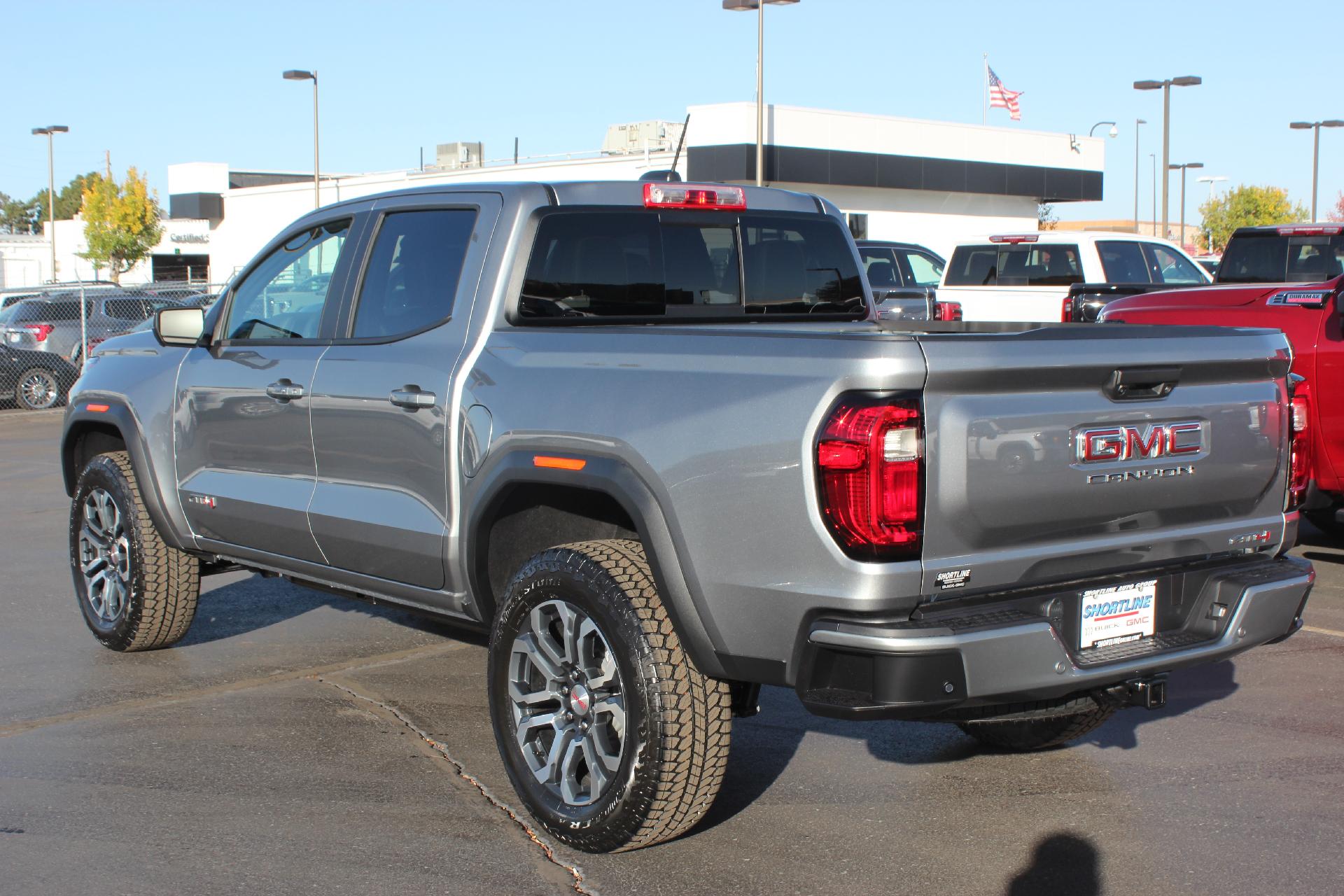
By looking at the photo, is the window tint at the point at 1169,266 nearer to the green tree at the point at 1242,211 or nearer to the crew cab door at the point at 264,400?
the crew cab door at the point at 264,400

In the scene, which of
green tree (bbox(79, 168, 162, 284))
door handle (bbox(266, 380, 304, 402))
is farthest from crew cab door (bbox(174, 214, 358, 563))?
green tree (bbox(79, 168, 162, 284))

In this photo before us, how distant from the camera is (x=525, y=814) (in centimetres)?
450

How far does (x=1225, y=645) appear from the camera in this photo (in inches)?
154

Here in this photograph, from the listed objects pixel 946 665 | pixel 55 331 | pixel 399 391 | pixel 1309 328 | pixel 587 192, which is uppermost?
pixel 587 192

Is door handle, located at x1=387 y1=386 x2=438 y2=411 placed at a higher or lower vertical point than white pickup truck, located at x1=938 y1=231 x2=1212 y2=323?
lower

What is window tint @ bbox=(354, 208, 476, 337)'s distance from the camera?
4.86 meters

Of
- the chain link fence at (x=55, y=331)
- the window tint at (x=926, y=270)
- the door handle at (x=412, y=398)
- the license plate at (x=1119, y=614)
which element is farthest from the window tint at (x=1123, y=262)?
the license plate at (x=1119, y=614)

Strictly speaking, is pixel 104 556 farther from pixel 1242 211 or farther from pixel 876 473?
pixel 1242 211

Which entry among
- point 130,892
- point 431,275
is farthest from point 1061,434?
point 130,892

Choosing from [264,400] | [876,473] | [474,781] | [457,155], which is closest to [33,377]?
[264,400]

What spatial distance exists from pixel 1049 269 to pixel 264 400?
1401cm

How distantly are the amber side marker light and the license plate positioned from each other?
142cm

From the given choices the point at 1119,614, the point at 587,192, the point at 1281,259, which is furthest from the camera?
the point at 1281,259

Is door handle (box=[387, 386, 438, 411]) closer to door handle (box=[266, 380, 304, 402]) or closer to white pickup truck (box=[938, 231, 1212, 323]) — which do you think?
door handle (box=[266, 380, 304, 402])
